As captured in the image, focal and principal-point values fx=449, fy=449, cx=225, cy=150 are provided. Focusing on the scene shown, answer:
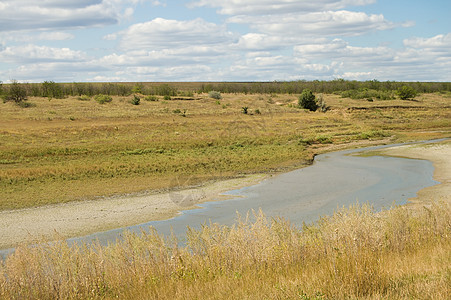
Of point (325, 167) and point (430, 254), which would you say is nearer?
point (430, 254)

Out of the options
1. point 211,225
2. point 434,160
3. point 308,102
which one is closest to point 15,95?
point 308,102

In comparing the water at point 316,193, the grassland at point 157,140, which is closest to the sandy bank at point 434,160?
the water at point 316,193

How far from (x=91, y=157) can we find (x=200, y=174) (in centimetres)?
912

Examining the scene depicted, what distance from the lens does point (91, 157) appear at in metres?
32.4

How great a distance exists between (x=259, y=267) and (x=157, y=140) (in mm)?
29961

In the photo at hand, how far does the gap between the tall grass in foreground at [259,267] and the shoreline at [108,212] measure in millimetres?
5233

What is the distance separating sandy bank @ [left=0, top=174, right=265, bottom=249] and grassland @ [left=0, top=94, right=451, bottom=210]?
4.61ft

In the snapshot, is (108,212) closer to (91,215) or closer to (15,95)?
(91,215)

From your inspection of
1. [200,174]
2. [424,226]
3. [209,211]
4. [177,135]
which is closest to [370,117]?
[177,135]

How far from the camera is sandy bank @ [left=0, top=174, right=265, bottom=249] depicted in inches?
668

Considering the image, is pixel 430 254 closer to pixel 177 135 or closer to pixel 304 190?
pixel 304 190

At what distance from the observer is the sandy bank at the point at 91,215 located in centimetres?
1697

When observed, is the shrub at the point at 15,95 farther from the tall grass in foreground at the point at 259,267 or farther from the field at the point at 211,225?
the tall grass in foreground at the point at 259,267

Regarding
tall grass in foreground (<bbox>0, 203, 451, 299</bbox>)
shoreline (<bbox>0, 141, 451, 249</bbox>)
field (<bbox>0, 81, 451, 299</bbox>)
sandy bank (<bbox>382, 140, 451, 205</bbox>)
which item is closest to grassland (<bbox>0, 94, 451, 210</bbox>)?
field (<bbox>0, 81, 451, 299</bbox>)
